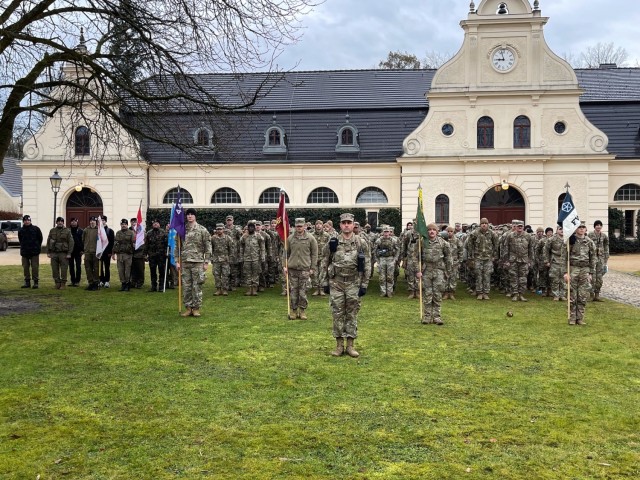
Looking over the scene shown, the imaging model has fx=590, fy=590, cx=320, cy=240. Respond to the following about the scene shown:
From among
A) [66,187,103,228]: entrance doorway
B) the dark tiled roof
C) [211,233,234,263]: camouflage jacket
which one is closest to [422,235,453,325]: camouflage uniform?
[211,233,234,263]: camouflage jacket

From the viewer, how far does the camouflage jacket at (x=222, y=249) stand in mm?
17141

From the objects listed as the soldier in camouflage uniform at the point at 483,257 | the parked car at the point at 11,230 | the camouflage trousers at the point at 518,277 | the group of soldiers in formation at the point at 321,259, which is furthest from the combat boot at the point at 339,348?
the parked car at the point at 11,230

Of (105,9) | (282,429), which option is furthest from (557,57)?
(282,429)

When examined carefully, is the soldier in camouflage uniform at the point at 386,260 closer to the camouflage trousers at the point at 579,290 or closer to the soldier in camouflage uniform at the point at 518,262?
the soldier in camouflage uniform at the point at 518,262

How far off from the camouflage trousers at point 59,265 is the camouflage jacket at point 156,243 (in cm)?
261

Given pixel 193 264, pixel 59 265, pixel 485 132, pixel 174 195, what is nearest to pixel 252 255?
pixel 193 264

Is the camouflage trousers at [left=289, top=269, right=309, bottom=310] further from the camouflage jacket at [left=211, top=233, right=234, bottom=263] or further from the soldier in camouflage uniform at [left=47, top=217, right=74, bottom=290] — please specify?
the soldier in camouflage uniform at [left=47, top=217, right=74, bottom=290]

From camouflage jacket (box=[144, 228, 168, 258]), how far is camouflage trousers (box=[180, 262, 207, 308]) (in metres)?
4.68

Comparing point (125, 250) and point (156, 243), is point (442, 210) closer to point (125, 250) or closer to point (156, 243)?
point (156, 243)

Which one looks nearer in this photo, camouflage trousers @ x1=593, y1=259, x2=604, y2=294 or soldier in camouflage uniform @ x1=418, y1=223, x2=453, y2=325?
soldier in camouflage uniform @ x1=418, y1=223, x2=453, y2=325

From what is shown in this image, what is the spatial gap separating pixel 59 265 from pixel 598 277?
15.7m

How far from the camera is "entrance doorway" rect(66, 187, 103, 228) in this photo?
34.7m

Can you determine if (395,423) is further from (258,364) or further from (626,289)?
(626,289)

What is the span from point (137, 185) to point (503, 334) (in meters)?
27.4
